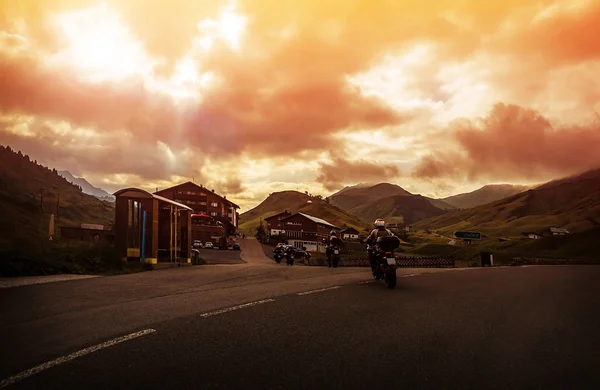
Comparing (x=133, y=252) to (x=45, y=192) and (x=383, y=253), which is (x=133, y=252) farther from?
(x=45, y=192)

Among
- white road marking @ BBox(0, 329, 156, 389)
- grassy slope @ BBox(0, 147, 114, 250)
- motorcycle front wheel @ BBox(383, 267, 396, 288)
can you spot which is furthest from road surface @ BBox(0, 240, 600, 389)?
grassy slope @ BBox(0, 147, 114, 250)

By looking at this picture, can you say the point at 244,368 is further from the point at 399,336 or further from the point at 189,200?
the point at 189,200

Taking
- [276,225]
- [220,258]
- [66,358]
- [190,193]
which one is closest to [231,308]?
[66,358]

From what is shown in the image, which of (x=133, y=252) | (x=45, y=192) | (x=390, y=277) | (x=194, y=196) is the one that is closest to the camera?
(x=390, y=277)

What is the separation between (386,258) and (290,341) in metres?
8.12

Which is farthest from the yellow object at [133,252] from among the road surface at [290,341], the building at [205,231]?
the building at [205,231]

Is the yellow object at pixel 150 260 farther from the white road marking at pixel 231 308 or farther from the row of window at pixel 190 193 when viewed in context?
the row of window at pixel 190 193

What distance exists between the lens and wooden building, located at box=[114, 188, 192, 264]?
21328 mm

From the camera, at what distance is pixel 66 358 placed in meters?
4.68

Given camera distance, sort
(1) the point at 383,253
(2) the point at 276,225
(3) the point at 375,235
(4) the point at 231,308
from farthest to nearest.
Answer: (2) the point at 276,225, (3) the point at 375,235, (1) the point at 383,253, (4) the point at 231,308

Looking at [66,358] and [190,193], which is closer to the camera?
[66,358]


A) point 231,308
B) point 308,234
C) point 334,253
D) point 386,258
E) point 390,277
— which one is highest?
point 308,234

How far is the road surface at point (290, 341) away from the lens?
4367mm

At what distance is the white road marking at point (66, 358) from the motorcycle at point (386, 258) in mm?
8257
